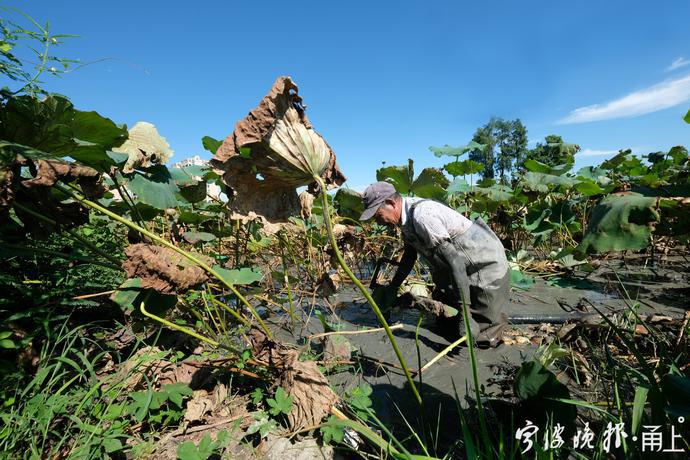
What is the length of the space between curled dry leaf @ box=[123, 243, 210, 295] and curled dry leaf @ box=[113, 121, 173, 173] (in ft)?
2.43

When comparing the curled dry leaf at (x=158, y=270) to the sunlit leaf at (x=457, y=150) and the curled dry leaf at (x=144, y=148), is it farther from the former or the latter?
the sunlit leaf at (x=457, y=150)

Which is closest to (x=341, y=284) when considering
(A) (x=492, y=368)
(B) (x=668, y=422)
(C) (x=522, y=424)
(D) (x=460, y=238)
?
(D) (x=460, y=238)

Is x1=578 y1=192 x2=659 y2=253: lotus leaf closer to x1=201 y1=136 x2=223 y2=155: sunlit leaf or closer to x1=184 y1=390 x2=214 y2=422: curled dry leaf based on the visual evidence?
x1=184 y1=390 x2=214 y2=422: curled dry leaf

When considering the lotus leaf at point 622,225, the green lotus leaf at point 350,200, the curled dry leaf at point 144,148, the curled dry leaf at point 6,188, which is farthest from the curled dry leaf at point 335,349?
Answer: the green lotus leaf at point 350,200

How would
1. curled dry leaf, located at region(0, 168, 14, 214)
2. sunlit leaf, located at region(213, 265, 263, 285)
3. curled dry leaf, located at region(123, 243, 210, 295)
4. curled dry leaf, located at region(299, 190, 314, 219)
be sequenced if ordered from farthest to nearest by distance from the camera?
sunlit leaf, located at region(213, 265, 263, 285), curled dry leaf, located at region(299, 190, 314, 219), curled dry leaf, located at region(123, 243, 210, 295), curled dry leaf, located at region(0, 168, 14, 214)

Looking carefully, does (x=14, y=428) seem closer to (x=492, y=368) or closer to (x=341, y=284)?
(x=492, y=368)

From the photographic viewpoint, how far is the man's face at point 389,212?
274 cm

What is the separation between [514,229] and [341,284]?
339 cm

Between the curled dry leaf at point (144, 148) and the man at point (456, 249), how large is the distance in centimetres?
145

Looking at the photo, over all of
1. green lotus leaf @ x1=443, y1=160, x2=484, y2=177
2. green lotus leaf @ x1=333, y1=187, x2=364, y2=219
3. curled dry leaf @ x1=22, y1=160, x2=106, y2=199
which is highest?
green lotus leaf @ x1=443, y1=160, x2=484, y2=177

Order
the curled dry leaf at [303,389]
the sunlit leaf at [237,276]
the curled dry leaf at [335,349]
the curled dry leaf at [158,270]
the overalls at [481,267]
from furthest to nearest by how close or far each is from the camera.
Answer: the overalls at [481,267] < the curled dry leaf at [335,349] < the sunlit leaf at [237,276] < the curled dry leaf at [303,389] < the curled dry leaf at [158,270]

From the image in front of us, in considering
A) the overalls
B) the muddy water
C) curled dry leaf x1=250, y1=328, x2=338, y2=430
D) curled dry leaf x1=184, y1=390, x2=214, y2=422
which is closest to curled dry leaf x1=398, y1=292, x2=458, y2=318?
the muddy water

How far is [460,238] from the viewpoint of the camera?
286cm

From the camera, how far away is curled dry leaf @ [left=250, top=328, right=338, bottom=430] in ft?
5.41
